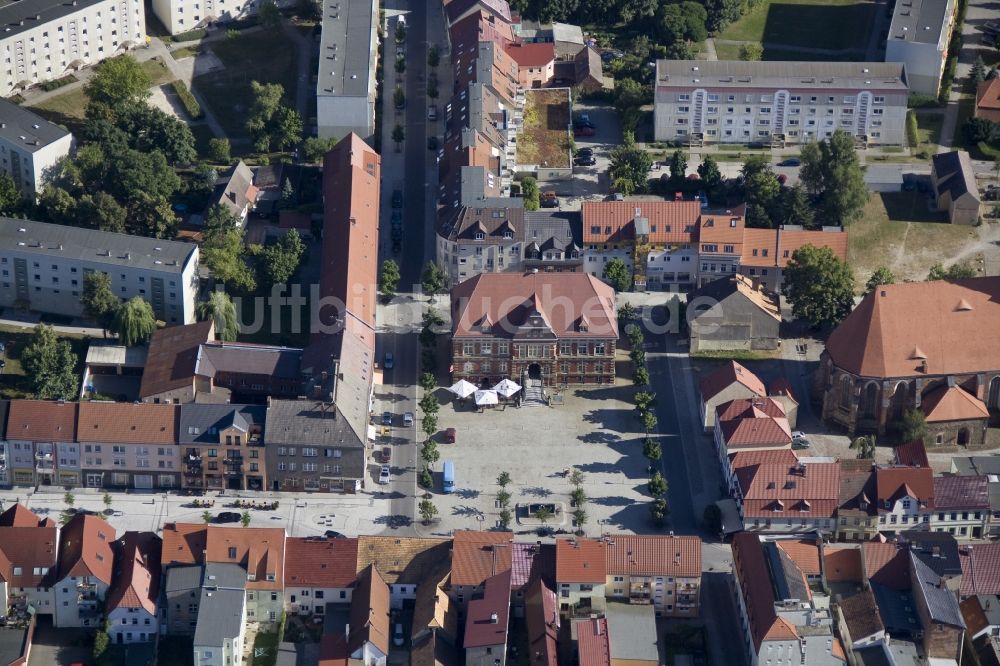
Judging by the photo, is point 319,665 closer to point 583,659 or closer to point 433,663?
point 433,663

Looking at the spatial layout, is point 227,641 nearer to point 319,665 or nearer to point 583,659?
point 319,665

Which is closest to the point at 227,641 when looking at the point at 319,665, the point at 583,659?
the point at 319,665

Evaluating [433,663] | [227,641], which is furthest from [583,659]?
[227,641]

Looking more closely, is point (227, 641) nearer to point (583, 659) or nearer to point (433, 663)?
point (433, 663)
